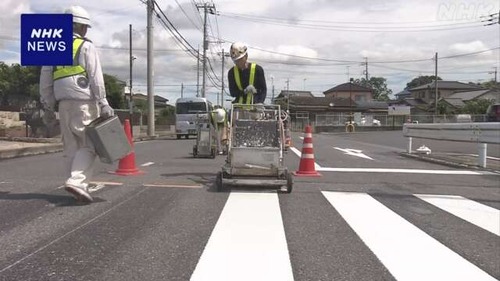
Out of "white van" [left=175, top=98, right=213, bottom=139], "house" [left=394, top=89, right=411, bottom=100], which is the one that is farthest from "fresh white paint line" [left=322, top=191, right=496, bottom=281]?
"house" [left=394, top=89, right=411, bottom=100]

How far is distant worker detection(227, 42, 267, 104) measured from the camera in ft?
25.6

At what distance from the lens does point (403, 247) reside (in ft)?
15.3

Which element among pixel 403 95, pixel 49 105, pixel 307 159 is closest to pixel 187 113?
pixel 307 159

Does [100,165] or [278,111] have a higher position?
[278,111]

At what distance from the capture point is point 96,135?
5.98 meters

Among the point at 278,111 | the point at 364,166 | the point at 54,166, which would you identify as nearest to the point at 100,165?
the point at 54,166

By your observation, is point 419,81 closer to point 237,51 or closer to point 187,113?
point 187,113

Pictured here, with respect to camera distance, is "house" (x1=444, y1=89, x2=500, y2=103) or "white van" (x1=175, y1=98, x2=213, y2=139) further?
"house" (x1=444, y1=89, x2=500, y2=103)

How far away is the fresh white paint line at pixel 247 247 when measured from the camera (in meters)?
3.84

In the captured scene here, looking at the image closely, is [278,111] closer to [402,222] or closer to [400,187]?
[400,187]

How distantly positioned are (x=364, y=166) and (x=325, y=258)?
7067 mm

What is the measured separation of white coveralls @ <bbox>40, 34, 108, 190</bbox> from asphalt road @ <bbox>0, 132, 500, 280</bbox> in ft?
1.52

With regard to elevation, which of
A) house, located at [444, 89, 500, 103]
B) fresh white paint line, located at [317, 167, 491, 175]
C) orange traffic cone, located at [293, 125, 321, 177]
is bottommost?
fresh white paint line, located at [317, 167, 491, 175]

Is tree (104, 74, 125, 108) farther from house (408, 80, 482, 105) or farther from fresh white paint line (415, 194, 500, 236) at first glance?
fresh white paint line (415, 194, 500, 236)
